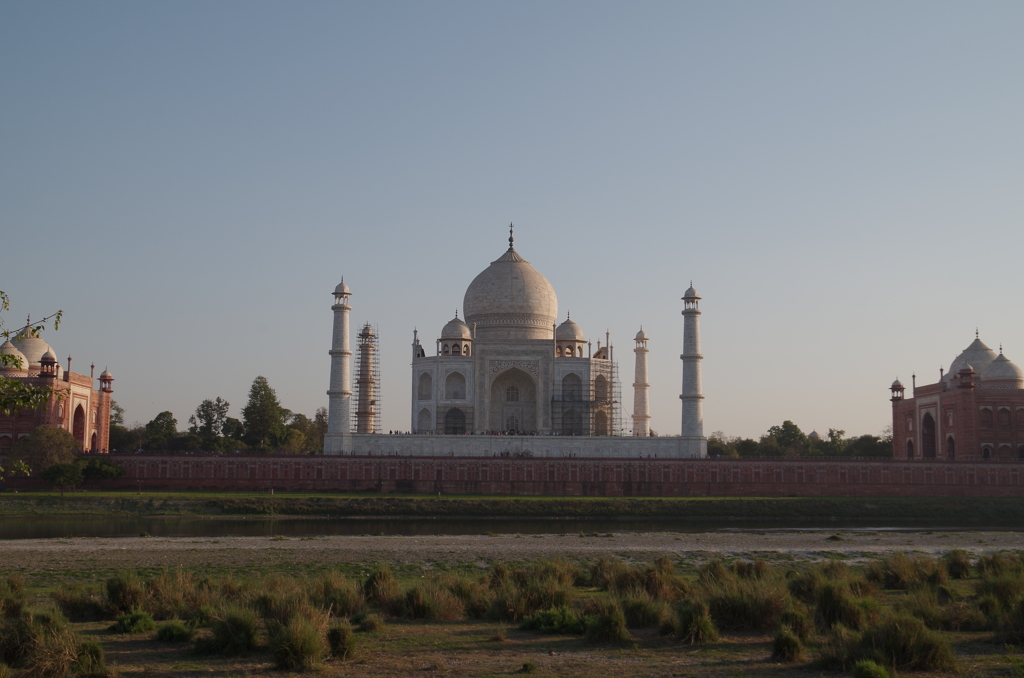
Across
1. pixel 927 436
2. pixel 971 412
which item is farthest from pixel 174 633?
pixel 927 436

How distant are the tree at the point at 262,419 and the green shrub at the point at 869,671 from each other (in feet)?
188

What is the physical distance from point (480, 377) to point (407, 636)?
44669mm

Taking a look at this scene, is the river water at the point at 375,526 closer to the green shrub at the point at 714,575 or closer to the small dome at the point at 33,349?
the green shrub at the point at 714,575

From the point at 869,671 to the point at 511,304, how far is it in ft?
166

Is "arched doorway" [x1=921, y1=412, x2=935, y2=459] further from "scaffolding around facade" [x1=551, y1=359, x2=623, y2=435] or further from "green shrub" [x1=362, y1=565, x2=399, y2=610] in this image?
"green shrub" [x1=362, y1=565, x2=399, y2=610]

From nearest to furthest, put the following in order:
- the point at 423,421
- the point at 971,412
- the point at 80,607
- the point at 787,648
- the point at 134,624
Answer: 1. the point at 787,648
2. the point at 134,624
3. the point at 80,607
4. the point at 971,412
5. the point at 423,421

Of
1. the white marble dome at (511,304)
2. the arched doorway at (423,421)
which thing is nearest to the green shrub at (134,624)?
the arched doorway at (423,421)

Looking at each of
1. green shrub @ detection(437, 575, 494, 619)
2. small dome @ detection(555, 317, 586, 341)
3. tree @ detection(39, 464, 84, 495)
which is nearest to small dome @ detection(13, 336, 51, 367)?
tree @ detection(39, 464, 84, 495)

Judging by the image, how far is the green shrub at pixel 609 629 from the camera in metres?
12.1

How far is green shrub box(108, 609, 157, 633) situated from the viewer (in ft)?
41.0

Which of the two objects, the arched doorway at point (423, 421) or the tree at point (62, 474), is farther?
the arched doorway at point (423, 421)

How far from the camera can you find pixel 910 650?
1045cm

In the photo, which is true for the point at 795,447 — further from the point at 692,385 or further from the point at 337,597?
the point at 337,597

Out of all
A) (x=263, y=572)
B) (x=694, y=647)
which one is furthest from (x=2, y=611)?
(x=694, y=647)
